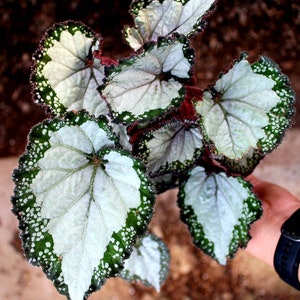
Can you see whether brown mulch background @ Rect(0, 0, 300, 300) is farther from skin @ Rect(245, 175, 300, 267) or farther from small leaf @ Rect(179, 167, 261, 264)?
small leaf @ Rect(179, 167, 261, 264)

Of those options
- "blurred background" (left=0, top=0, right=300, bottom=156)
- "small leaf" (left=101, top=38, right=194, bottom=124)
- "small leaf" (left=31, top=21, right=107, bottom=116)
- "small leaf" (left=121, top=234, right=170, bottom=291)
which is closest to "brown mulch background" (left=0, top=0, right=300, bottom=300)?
"blurred background" (left=0, top=0, right=300, bottom=156)

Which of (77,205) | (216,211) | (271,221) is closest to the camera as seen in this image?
(77,205)

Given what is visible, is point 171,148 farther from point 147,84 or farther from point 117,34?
point 117,34

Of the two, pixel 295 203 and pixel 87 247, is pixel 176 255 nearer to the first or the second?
pixel 295 203

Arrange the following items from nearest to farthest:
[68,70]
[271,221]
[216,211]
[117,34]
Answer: [68,70] < [216,211] < [271,221] < [117,34]

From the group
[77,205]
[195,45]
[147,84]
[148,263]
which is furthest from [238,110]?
[195,45]

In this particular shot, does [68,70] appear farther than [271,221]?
No

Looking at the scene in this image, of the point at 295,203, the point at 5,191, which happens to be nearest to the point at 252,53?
the point at 295,203
